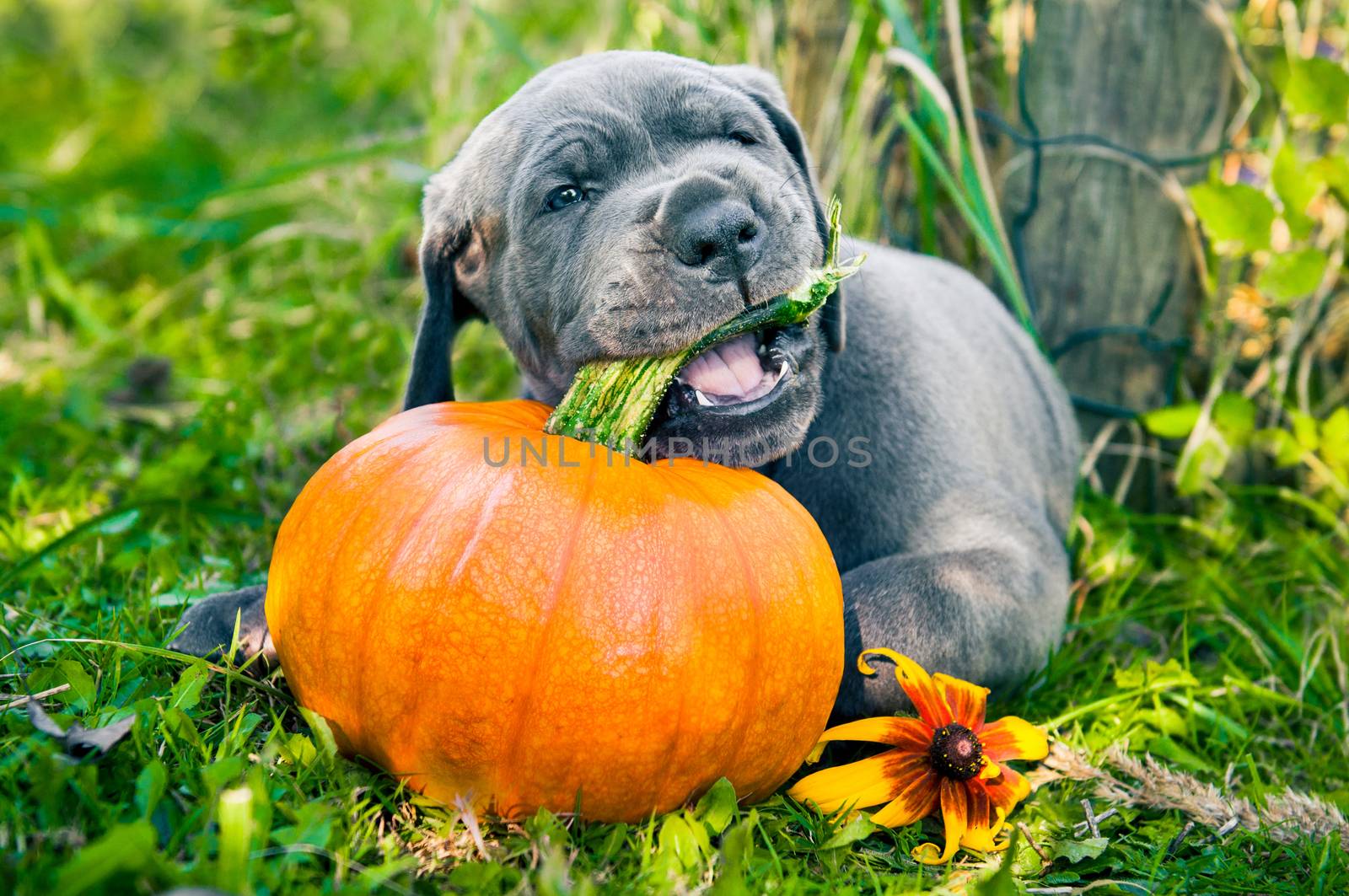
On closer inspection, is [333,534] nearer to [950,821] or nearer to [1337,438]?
[950,821]

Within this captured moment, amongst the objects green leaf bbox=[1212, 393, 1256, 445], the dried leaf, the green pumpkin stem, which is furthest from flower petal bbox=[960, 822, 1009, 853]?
green leaf bbox=[1212, 393, 1256, 445]

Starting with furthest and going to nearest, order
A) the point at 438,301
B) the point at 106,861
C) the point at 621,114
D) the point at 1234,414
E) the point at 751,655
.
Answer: the point at 1234,414, the point at 438,301, the point at 621,114, the point at 751,655, the point at 106,861

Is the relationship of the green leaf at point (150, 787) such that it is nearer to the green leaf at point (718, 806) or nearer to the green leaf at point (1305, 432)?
the green leaf at point (718, 806)

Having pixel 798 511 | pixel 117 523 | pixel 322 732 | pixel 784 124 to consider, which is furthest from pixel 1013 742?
pixel 117 523

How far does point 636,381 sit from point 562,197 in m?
0.55

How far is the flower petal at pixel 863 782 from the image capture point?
2029 millimetres

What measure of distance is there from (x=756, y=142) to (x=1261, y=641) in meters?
1.84

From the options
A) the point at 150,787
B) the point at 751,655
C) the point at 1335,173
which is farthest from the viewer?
the point at 1335,173

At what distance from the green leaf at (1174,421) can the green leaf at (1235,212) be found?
0.53 m

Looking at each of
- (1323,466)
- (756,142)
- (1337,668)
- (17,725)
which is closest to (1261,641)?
(1337,668)

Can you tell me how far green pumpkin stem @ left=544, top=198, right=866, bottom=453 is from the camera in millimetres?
2064

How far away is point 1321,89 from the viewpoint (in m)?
3.15

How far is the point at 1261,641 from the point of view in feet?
9.39

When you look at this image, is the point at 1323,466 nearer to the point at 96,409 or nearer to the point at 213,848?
the point at 213,848
